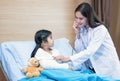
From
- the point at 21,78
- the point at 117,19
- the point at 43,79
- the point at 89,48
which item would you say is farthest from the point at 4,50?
the point at 117,19

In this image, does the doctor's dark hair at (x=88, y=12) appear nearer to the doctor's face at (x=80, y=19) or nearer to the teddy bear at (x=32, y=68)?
the doctor's face at (x=80, y=19)

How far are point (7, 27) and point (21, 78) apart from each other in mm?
985

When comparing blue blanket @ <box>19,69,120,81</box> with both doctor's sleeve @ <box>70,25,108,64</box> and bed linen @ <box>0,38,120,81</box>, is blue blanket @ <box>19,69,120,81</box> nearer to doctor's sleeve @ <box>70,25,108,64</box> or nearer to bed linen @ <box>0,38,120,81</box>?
bed linen @ <box>0,38,120,81</box>

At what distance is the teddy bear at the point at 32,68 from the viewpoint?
2.06m

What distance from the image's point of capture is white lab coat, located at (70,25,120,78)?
2.18m

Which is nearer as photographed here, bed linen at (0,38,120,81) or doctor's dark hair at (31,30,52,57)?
bed linen at (0,38,120,81)

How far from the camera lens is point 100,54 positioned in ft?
7.48

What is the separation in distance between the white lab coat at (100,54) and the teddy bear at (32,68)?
1.08ft

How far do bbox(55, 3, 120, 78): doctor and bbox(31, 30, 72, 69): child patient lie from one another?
3.0 inches

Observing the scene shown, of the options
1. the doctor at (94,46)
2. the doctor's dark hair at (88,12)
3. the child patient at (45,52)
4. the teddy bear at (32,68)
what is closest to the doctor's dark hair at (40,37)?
the child patient at (45,52)

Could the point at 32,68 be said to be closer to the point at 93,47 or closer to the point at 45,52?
the point at 45,52

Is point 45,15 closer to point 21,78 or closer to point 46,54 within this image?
point 46,54

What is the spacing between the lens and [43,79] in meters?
1.96

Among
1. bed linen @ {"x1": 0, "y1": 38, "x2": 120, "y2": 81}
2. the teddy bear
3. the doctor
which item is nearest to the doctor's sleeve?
the doctor
